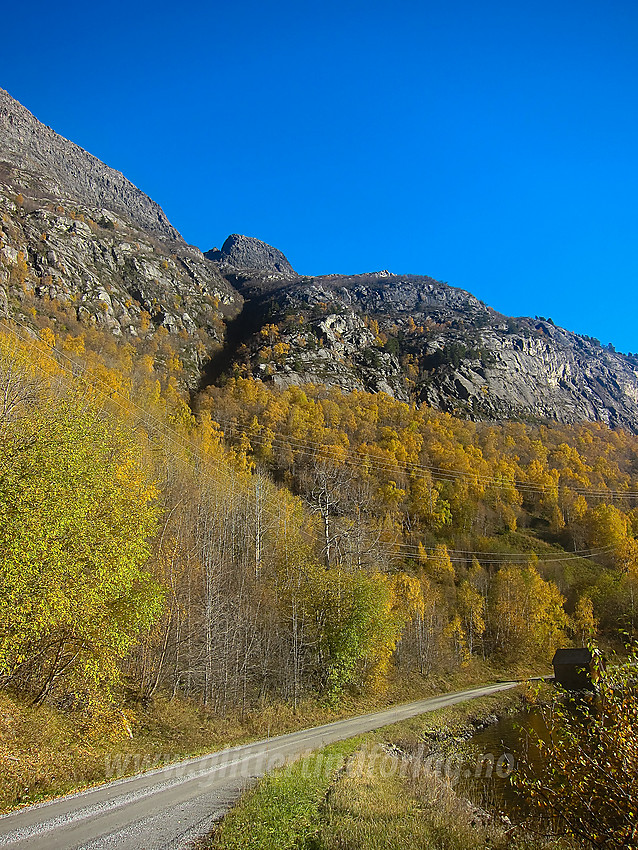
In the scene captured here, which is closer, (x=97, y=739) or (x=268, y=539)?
(x=97, y=739)

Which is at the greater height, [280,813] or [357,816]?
[357,816]

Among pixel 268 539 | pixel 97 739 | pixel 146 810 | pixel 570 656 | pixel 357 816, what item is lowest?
pixel 97 739

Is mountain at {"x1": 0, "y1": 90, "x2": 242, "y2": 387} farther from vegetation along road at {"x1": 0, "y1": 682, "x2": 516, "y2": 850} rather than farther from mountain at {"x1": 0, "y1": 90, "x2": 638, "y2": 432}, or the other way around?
vegetation along road at {"x1": 0, "y1": 682, "x2": 516, "y2": 850}

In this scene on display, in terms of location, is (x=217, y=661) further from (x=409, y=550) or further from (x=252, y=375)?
(x=252, y=375)

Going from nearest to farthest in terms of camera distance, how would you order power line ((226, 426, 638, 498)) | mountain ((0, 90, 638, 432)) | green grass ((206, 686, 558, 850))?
green grass ((206, 686, 558, 850)) → power line ((226, 426, 638, 498)) → mountain ((0, 90, 638, 432))

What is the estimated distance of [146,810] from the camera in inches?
410

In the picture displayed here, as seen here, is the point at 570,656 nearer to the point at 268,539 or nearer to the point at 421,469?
the point at 268,539

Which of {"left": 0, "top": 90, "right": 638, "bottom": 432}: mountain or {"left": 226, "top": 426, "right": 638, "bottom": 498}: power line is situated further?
{"left": 0, "top": 90, "right": 638, "bottom": 432}: mountain

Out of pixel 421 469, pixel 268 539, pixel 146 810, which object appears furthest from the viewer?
pixel 421 469

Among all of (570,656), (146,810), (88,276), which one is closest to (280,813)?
(146,810)

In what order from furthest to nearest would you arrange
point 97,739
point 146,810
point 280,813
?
point 97,739, point 146,810, point 280,813

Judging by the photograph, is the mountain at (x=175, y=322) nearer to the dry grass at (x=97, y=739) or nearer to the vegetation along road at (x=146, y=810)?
the dry grass at (x=97, y=739)

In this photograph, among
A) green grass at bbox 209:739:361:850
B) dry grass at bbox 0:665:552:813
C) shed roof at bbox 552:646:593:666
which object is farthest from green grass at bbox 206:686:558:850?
shed roof at bbox 552:646:593:666

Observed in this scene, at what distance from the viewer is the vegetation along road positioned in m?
8.54
